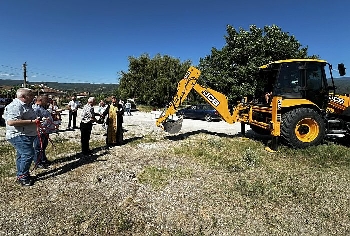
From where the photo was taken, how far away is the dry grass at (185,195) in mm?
4012

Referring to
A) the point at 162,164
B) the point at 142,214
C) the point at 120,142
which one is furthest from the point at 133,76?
the point at 142,214

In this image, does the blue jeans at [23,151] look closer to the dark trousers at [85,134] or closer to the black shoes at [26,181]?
the black shoes at [26,181]

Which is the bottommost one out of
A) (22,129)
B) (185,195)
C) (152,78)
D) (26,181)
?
(185,195)

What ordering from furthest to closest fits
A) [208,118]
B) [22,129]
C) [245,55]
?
1. [245,55]
2. [208,118]
3. [22,129]

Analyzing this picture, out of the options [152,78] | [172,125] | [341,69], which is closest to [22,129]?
[172,125]

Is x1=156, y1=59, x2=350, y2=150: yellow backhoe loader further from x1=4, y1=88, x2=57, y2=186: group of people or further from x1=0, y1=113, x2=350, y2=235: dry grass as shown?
x1=4, y1=88, x2=57, y2=186: group of people

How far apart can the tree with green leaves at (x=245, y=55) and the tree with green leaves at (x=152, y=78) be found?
13.4 m

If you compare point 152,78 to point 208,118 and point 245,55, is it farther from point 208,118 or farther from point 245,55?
point 208,118

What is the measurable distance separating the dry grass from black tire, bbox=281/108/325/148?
16.0 inches

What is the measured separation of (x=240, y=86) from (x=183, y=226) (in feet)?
65.0

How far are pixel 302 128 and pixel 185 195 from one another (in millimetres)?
5453

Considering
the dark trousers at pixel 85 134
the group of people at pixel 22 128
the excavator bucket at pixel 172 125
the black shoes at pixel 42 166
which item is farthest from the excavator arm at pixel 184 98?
the group of people at pixel 22 128

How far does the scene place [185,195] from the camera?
16.8ft

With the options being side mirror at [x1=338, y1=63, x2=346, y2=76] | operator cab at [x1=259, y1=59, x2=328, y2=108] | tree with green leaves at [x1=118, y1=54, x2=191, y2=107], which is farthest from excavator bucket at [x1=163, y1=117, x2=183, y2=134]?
tree with green leaves at [x1=118, y1=54, x2=191, y2=107]
